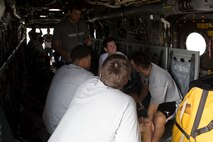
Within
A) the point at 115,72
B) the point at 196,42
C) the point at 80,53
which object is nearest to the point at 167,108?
the point at 196,42

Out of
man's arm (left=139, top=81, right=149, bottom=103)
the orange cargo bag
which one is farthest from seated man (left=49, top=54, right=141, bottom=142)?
man's arm (left=139, top=81, right=149, bottom=103)

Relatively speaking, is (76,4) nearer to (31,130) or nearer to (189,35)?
(189,35)

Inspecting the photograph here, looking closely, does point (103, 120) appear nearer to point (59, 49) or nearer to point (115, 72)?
point (115, 72)

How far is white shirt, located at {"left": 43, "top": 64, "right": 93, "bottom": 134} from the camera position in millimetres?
2699

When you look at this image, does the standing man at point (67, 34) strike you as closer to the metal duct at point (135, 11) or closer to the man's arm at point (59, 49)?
the man's arm at point (59, 49)

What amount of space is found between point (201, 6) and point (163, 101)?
1.21m

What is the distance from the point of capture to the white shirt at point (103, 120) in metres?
1.75

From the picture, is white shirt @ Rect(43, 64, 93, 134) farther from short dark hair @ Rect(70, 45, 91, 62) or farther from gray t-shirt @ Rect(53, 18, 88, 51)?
gray t-shirt @ Rect(53, 18, 88, 51)

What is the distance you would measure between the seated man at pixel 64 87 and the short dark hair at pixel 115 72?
2.65ft

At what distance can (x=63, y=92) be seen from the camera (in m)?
2.72

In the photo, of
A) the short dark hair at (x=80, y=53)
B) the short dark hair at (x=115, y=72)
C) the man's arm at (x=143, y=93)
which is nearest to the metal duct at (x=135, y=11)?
the man's arm at (x=143, y=93)

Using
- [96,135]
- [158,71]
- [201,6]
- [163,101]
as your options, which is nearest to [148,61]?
[158,71]

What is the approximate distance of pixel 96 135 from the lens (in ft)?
5.82

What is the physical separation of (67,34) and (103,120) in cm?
307
